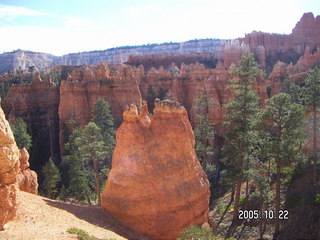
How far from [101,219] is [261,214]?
1003 centimetres

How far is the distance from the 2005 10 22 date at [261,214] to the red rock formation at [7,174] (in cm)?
1433

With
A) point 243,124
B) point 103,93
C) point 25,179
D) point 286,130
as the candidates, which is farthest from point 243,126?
point 103,93

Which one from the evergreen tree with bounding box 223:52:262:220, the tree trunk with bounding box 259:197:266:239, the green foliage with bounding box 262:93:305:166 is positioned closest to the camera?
the green foliage with bounding box 262:93:305:166

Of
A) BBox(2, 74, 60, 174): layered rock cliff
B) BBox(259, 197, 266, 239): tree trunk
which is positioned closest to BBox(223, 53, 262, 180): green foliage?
BBox(259, 197, 266, 239): tree trunk

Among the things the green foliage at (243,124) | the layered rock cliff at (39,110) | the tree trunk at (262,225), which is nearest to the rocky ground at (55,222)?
the tree trunk at (262,225)

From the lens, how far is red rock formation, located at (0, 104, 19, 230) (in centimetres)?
1171

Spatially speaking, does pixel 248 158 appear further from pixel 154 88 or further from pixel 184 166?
pixel 154 88

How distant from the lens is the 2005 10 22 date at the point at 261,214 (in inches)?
837

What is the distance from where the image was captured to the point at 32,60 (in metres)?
169

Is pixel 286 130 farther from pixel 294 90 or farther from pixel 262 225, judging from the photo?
pixel 294 90

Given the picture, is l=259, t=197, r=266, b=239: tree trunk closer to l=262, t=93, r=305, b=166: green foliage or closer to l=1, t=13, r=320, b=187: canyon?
l=262, t=93, r=305, b=166: green foliage

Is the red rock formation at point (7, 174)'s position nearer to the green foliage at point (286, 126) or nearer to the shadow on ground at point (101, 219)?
the shadow on ground at point (101, 219)

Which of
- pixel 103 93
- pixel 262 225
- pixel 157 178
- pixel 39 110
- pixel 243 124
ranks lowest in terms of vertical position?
pixel 262 225

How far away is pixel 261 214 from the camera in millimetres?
20531
